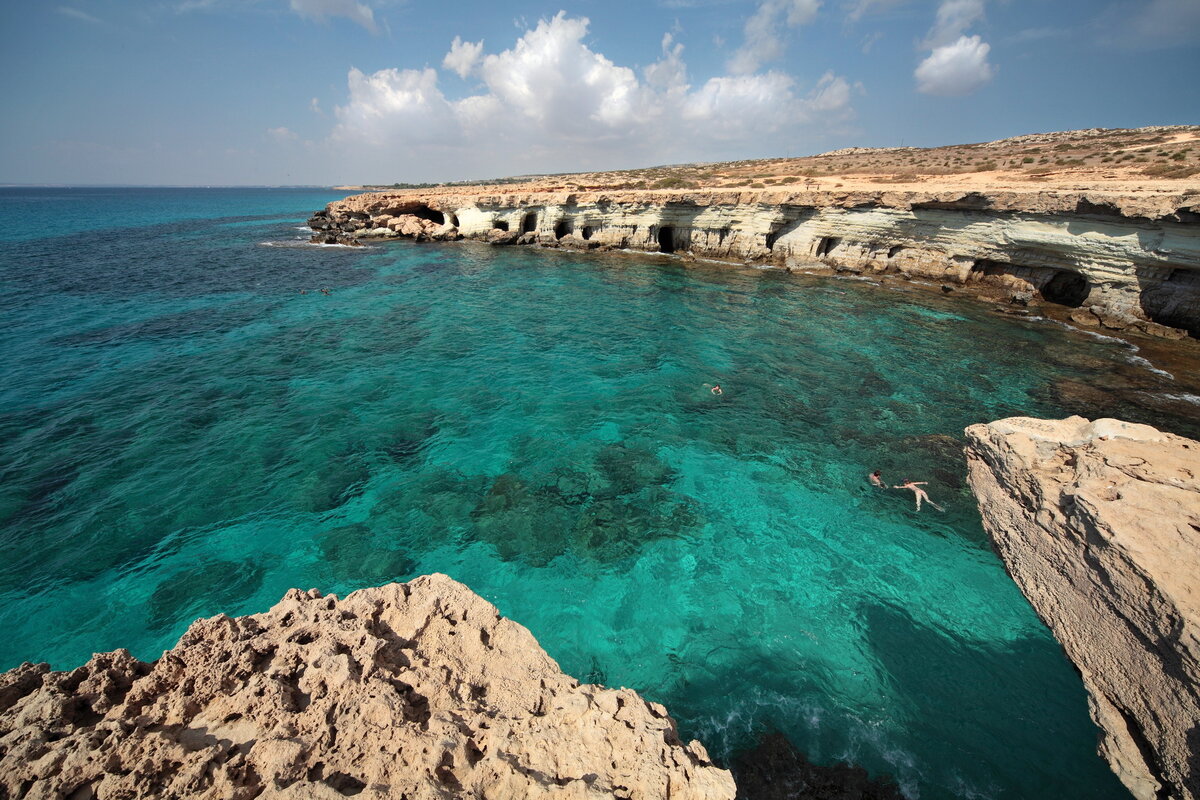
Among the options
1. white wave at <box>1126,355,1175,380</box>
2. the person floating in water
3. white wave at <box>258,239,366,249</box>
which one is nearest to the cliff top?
white wave at <box>1126,355,1175,380</box>

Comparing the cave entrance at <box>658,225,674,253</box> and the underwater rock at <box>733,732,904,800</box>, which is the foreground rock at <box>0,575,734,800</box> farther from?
the cave entrance at <box>658,225,674,253</box>

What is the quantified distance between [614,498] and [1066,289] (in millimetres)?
29321

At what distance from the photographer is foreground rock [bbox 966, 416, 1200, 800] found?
5.07 m

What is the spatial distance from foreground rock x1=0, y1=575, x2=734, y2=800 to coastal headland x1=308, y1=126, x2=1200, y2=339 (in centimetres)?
2823

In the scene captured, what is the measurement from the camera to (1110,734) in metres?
5.63

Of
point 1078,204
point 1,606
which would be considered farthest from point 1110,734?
point 1078,204

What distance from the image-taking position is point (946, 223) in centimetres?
2644

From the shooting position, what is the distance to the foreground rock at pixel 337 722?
3.31 m

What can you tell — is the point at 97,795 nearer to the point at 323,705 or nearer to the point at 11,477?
the point at 323,705

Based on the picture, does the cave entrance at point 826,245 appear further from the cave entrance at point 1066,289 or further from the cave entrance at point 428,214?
the cave entrance at point 428,214

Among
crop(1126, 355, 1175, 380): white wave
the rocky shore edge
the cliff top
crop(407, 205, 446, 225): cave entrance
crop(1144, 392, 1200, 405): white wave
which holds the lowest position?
crop(1144, 392, 1200, 405): white wave


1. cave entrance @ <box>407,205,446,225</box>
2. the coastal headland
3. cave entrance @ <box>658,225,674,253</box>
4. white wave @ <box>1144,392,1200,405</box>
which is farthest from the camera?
cave entrance @ <box>407,205,446,225</box>

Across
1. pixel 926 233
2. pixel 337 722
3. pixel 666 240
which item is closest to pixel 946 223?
pixel 926 233

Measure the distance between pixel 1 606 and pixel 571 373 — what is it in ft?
46.9
